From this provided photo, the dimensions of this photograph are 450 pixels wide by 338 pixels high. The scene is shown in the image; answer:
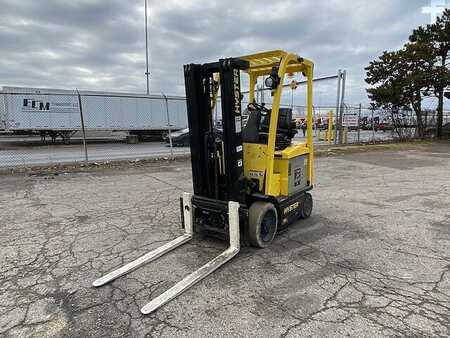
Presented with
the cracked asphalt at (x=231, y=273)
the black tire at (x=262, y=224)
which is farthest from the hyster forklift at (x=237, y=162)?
the cracked asphalt at (x=231, y=273)

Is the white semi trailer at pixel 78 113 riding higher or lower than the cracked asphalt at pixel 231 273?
higher

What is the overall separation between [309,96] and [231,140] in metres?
1.79

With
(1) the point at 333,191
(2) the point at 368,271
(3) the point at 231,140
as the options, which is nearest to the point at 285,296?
(2) the point at 368,271

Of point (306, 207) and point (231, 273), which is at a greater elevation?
point (306, 207)

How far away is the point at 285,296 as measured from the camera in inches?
126

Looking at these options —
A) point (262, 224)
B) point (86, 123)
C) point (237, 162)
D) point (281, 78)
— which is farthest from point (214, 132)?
point (86, 123)

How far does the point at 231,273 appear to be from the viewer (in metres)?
3.64

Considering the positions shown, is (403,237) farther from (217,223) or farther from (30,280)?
(30,280)

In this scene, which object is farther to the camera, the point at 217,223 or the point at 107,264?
the point at 217,223

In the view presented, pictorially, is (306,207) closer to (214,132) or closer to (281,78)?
(214,132)

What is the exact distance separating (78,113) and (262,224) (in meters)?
18.8

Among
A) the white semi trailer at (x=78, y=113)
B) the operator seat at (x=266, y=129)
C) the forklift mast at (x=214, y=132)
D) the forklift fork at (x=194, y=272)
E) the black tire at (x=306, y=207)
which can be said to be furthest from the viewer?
the white semi trailer at (x=78, y=113)

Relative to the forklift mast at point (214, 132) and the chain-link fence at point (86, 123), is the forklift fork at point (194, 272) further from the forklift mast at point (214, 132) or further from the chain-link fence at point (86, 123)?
the chain-link fence at point (86, 123)

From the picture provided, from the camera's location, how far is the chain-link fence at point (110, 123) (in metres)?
18.2
